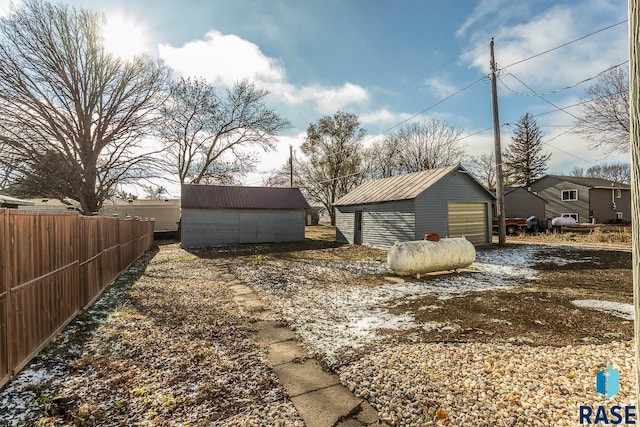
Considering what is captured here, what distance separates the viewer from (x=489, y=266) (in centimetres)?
1098

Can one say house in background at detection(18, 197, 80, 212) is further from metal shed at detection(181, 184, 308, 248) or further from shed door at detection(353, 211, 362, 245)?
shed door at detection(353, 211, 362, 245)

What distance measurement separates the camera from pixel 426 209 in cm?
1468

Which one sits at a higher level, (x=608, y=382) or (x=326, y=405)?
(x=608, y=382)

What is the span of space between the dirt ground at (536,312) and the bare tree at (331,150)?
2665 cm

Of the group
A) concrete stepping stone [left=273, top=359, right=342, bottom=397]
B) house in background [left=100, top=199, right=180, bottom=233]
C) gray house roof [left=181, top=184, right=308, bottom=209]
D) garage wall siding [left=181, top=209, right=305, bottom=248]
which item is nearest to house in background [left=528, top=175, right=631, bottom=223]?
gray house roof [left=181, top=184, right=308, bottom=209]

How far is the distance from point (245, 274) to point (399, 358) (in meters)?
7.29

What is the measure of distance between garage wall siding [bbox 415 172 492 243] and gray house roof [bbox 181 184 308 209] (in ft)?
29.9

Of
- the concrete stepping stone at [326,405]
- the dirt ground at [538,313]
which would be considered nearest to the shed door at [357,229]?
the dirt ground at [538,313]

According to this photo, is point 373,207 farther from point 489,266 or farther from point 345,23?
point 345,23

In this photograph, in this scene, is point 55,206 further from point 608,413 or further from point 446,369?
point 608,413

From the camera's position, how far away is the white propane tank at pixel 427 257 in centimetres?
909

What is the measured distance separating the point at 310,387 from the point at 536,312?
15.1 feet

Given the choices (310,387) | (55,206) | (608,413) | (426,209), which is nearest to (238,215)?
(426,209)

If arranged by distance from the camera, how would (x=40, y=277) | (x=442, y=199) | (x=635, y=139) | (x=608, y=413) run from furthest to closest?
(x=442, y=199)
(x=40, y=277)
(x=608, y=413)
(x=635, y=139)
